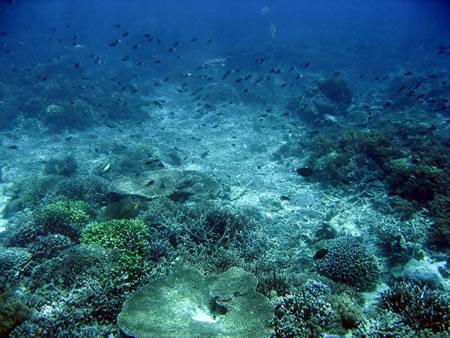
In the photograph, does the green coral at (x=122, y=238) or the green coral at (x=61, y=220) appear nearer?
the green coral at (x=122, y=238)

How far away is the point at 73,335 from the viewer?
4340 millimetres

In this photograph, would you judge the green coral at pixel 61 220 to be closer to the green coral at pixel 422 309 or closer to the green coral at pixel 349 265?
the green coral at pixel 349 265

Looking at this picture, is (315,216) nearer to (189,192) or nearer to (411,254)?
(411,254)

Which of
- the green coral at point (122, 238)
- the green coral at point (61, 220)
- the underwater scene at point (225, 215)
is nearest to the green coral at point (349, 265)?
the underwater scene at point (225, 215)

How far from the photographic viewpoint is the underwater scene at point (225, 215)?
4.68 metres

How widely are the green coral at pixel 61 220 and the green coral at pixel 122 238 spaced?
129 cm

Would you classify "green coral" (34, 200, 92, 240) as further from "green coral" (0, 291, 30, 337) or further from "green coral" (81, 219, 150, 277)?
"green coral" (0, 291, 30, 337)

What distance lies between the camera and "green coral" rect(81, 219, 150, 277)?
6.20m

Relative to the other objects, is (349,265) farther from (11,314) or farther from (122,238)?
(11,314)

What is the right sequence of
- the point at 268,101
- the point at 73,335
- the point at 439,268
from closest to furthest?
the point at 73,335 < the point at 439,268 < the point at 268,101

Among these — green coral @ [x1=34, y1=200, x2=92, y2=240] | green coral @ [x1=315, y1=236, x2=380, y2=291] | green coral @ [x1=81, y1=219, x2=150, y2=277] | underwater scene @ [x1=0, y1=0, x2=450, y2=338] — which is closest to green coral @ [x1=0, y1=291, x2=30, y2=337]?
underwater scene @ [x1=0, y1=0, x2=450, y2=338]

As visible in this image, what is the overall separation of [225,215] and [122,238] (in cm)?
308

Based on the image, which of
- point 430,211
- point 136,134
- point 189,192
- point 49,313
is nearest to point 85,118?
point 136,134

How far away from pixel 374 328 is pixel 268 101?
24.5 m
